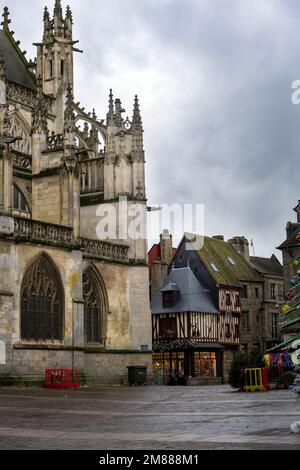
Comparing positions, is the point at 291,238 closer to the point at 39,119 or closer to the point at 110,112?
the point at 110,112

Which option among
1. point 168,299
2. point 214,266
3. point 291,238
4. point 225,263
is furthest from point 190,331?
point 291,238

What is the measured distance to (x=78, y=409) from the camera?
50.4 ft

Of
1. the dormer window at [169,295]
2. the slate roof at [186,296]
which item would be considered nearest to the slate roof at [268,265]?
the slate roof at [186,296]

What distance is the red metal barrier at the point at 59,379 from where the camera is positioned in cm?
2761

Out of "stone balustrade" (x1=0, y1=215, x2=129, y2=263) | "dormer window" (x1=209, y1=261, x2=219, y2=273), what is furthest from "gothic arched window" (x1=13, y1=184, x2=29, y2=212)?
"dormer window" (x1=209, y1=261, x2=219, y2=273)

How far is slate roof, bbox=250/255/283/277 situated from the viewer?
5663 cm

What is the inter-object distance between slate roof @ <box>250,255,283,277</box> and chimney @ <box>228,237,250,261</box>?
838 millimetres

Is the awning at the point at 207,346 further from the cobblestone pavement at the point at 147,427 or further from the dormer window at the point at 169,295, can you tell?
the cobblestone pavement at the point at 147,427

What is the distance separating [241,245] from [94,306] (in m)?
26.4

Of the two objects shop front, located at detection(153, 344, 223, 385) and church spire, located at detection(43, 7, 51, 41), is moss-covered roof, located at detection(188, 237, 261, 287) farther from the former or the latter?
church spire, located at detection(43, 7, 51, 41)

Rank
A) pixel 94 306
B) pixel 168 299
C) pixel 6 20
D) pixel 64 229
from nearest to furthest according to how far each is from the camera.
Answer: pixel 64 229, pixel 94 306, pixel 6 20, pixel 168 299

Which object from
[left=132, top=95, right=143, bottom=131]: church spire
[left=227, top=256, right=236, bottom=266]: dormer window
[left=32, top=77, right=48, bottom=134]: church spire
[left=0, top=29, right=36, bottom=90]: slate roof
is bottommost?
[left=227, top=256, right=236, bottom=266]: dormer window

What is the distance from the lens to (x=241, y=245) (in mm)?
57938
